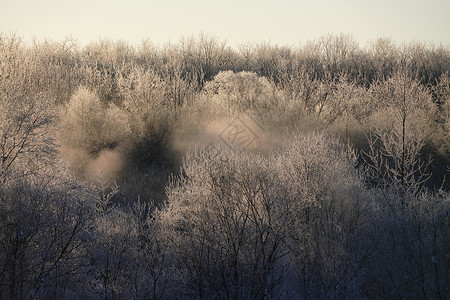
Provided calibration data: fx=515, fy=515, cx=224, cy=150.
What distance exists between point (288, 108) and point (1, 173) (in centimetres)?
1295

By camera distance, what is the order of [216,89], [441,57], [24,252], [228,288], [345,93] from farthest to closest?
[441,57]
[216,89]
[345,93]
[228,288]
[24,252]

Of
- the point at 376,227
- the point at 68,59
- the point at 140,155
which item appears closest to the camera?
the point at 376,227

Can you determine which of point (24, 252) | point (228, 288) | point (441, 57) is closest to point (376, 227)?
point (228, 288)

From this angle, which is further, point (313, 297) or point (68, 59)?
point (68, 59)

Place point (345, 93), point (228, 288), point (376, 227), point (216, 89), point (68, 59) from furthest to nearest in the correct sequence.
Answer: point (68, 59) → point (216, 89) → point (345, 93) → point (376, 227) → point (228, 288)

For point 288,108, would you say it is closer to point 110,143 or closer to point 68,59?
point 110,143

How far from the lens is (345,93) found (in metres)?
23.5

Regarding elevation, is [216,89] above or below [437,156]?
above

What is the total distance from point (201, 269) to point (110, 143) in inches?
465

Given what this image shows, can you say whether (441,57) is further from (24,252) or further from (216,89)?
(24,252)

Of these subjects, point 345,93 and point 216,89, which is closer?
point 345,93

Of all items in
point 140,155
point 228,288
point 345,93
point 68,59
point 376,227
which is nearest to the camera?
point 228,288

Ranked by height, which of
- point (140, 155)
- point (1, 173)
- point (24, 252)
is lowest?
point (140, 155)

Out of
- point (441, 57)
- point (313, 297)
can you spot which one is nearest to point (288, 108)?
point (313, 297)
